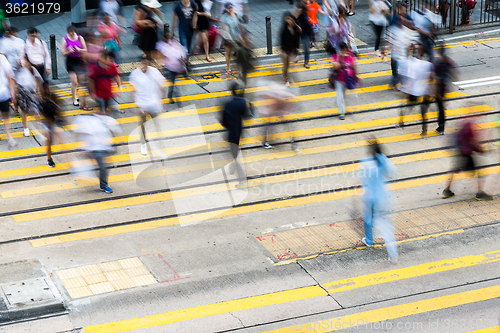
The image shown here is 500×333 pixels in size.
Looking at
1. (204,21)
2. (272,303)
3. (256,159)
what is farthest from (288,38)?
(272,303)

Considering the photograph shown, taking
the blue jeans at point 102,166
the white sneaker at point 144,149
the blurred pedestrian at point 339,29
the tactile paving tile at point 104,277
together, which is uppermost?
the blurred pedestrian at point 339,29

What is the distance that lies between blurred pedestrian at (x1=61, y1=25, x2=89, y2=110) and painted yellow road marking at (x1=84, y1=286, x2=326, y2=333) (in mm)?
8091

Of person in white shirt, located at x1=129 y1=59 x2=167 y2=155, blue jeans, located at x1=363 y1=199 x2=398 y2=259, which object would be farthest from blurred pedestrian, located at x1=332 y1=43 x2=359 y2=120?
blue jeans, located at x1=363 y1=199 x2=398 y2=259

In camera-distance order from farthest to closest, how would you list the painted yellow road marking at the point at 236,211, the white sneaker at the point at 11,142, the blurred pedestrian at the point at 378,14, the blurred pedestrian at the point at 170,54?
1. the blurred pedestrian at the point at 378,14
2. the blurred pedestrian at the point at 170,54
3. the white sneaker at the point at 11,142
4. the painted yellow road marking at the point at 236,211

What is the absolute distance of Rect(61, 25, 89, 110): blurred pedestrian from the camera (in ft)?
49.2

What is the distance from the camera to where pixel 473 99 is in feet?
50.4

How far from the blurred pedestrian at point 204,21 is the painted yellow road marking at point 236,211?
801cm

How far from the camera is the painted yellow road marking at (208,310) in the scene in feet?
26.6

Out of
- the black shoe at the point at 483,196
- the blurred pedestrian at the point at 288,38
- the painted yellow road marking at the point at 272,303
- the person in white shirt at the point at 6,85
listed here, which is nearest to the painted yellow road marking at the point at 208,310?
the painted yellow road marking at the point at 272,303

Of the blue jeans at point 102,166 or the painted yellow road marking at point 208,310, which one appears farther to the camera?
the blue jeans at point 102,166

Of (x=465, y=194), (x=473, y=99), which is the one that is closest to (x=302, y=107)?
(x=473, y=99)

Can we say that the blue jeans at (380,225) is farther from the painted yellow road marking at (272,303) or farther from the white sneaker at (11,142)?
the white sneaker at (11,142)

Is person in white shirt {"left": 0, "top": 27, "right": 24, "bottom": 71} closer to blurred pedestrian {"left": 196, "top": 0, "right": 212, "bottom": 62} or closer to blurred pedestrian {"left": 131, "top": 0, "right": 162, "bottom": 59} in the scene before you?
blurred pedestrian {"left": 131, "top": 0, "right": 162, "bottom": 59}

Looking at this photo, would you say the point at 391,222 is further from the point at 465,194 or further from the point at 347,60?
the point at 347,60
